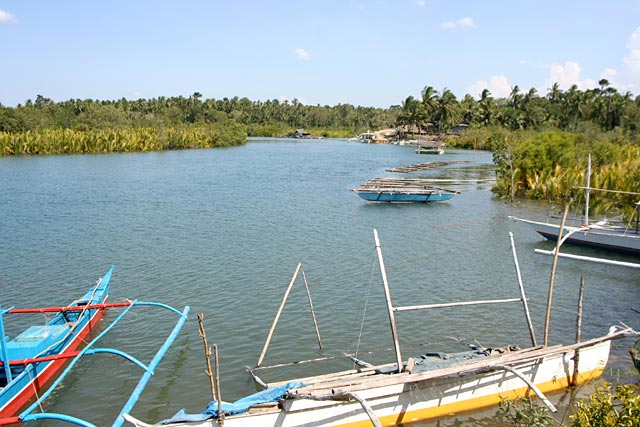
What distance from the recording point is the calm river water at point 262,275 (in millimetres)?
13656

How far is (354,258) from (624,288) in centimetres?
1033

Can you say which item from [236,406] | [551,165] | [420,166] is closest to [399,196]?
[551,165]

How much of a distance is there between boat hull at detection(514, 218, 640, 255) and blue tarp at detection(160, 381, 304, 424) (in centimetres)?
1707

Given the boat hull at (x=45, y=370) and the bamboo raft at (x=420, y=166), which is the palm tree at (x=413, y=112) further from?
the boat hull at (x=45, y=370)

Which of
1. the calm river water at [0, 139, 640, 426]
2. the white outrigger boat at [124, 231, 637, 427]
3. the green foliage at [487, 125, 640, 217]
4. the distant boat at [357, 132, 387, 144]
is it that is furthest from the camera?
the distant boat at [357, 132, 387, 144]

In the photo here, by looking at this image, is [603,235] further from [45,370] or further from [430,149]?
[430,149]

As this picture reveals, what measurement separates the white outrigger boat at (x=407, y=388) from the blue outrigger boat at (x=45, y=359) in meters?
2.27

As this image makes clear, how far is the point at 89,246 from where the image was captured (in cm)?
2420

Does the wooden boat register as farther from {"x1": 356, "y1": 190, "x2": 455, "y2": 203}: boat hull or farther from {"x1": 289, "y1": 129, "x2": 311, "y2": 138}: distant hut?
{"x1": 289, "y1": 129, "x2": 311, "y2": 138}: distant hut

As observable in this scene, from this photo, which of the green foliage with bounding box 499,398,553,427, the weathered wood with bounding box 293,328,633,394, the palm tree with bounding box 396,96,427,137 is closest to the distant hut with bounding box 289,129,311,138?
the palm tree with bounding box 396,96,427,137

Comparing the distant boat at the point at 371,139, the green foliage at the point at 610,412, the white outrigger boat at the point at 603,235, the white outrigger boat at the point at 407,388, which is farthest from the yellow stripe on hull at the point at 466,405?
the distant boat at the point at 371,139

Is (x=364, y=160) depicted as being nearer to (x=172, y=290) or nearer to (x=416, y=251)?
(x=416, y=251)

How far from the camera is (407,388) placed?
1032cm

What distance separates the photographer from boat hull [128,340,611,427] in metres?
9.39
